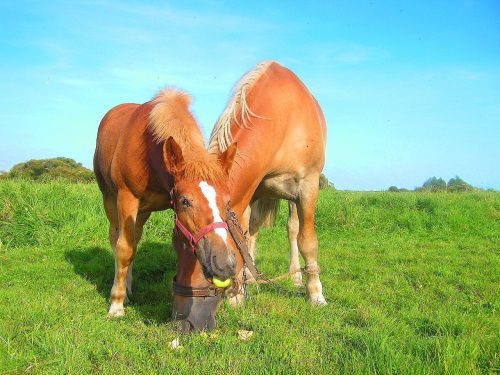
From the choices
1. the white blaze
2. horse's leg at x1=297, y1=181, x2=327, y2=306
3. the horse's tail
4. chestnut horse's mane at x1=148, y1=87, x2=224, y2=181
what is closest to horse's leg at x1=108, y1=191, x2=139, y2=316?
chestnut horse's mane at x1=148, y1=87, x2=224, y2=181

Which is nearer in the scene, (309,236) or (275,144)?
(275,144)

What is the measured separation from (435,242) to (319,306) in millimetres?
5942

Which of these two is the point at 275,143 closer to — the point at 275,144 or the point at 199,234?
the point at 275,144

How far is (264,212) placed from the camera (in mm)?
6188

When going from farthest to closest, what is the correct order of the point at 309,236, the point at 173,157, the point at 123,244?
the point at 309,236 < the point at 123,244 < the point at 173,157

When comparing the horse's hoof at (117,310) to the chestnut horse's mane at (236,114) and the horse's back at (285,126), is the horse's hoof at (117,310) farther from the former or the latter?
the horse's back at (285,126)

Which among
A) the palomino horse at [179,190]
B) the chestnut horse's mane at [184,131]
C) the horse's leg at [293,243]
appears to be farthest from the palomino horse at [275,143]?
the horse's leg at [293,243]

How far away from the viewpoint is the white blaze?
291 cm

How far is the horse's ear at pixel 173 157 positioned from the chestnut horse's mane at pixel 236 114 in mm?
485

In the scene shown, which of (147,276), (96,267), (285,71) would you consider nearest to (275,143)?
(285,71)

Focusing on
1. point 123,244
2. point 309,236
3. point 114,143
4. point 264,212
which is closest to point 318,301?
point 309,236

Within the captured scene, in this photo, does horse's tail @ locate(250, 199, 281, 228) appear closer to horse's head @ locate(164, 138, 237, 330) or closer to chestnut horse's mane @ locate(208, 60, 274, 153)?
chestnut horse's mane @ locate(208, 60, 274, 153)

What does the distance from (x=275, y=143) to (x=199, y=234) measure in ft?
5.42

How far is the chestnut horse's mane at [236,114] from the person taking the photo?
3.70 meters
